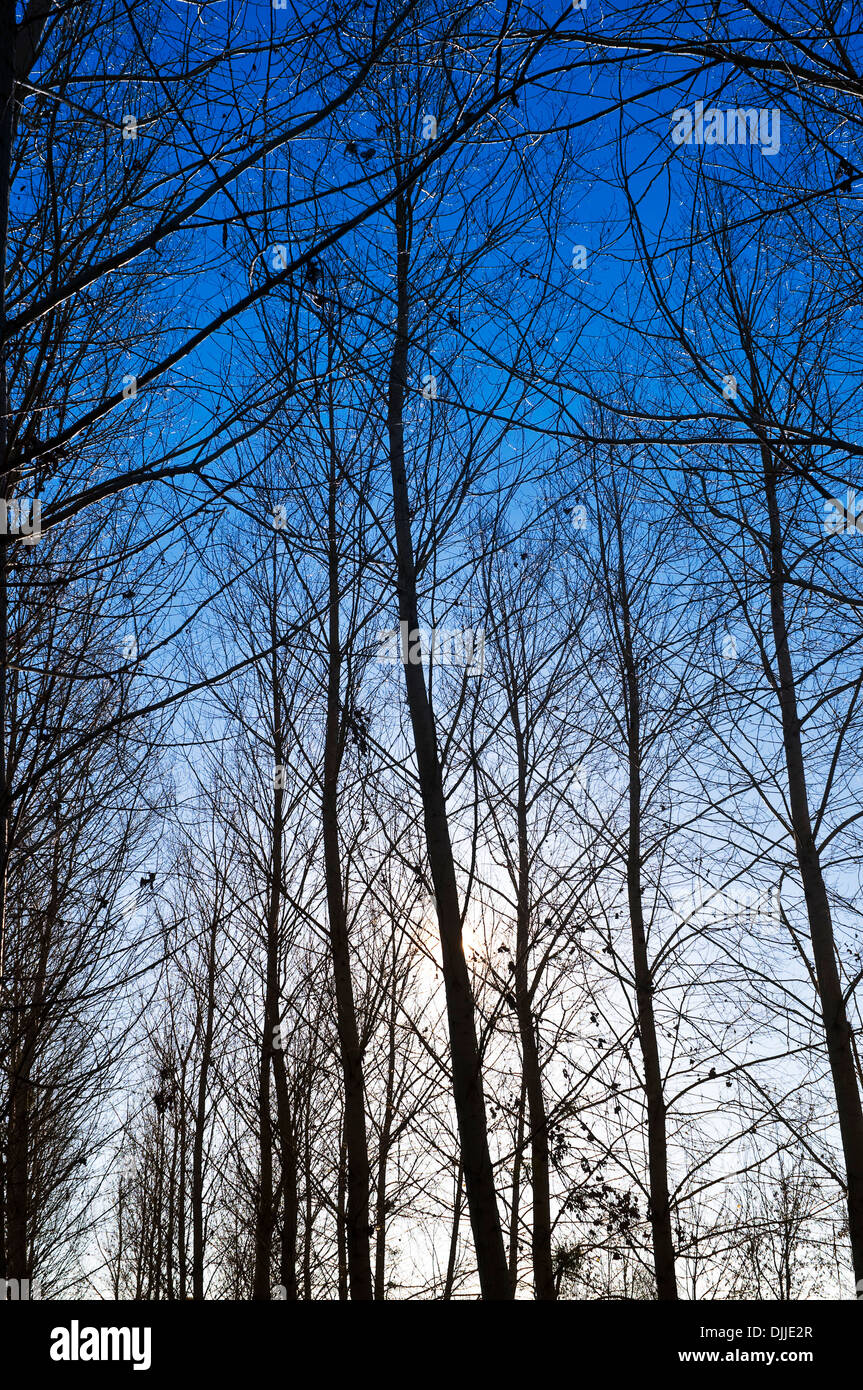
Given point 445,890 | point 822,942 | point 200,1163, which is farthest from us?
point 200,1163

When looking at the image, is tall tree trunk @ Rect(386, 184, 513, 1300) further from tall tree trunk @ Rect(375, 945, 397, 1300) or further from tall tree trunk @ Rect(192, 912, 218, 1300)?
tall tree trunk @ Rect(192, 912, 218, 1300)

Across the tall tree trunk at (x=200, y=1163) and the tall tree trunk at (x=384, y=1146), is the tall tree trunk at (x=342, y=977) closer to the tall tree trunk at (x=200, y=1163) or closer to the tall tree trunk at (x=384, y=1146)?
the tall tree trunk at (x=384, y=1146)

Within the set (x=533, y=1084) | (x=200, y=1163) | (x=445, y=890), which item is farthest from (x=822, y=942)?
(x=200, y=1163)

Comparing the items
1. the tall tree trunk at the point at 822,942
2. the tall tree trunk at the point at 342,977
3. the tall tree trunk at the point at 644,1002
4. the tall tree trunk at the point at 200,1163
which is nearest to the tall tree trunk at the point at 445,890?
the tall tree trunk at the point at 342,977

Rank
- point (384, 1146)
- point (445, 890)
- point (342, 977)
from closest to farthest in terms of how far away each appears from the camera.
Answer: point (445, 890), point (342, 977), point (384, 1146)

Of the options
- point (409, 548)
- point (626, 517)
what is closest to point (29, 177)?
point (409, 548)

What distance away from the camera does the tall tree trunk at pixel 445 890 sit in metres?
3.60

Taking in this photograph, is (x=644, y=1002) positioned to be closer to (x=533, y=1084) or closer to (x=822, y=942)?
(x=533, y=1084)

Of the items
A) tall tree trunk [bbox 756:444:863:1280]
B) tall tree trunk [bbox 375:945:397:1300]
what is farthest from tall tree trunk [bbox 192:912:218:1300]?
tall tree trunk [bbox 756:444:863:1280]

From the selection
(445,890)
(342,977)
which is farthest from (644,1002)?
(445,890)

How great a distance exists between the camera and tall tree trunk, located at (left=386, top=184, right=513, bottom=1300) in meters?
3.60

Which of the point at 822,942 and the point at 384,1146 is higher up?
the point at 822,942

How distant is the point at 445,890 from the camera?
4.03 meters

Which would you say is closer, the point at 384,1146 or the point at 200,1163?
the point at 384,1146
